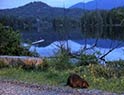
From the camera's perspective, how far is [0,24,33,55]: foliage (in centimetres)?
1429

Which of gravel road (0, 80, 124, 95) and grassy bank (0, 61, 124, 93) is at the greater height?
gravel road (0, 80, 124, 95)

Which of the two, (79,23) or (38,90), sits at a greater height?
(79,23)

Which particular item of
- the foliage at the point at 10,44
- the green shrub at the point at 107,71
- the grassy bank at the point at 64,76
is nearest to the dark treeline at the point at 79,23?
the foliage at the point at 10,44

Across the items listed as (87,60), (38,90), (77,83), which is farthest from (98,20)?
(38,90)

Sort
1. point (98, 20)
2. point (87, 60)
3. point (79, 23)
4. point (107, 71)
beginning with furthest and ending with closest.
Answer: point (79, 23) < point (98, 20) < point (87, 60) < point (107, 71)

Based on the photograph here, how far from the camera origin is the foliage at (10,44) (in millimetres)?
14289

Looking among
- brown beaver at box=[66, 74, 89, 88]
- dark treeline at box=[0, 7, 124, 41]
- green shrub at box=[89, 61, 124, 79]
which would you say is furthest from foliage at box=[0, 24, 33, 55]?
brown beaver at box=[66, 74, 89, 88]

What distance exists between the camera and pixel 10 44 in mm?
14344

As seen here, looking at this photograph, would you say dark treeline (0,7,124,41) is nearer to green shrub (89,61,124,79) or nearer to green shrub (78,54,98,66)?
green shrub (78,54,98,66)

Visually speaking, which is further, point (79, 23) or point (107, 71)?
point (79, 23)

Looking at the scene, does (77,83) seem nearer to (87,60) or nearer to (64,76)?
(64,76)

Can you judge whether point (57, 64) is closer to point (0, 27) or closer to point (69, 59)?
point (69, 59)

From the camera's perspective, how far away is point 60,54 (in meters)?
12.7

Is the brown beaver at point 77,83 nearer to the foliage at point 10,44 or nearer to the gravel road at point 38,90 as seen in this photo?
the gravel road at point 38,90
